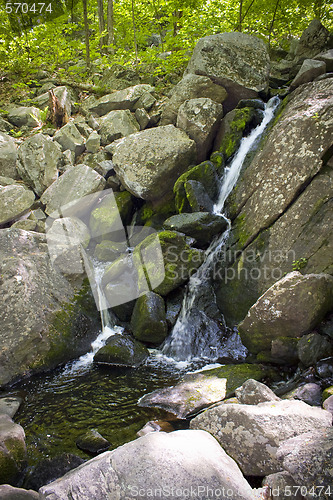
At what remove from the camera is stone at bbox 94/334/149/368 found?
589cm

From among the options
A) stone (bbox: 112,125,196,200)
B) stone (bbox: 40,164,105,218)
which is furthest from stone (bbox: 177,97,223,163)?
stone (bbox: 40,164,105,218)

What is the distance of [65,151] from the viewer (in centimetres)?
1034

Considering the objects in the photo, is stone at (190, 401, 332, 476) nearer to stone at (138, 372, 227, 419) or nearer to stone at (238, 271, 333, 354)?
stone at (138, 372, 227, 419)

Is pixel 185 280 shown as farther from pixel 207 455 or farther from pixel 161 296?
pixel 207 455

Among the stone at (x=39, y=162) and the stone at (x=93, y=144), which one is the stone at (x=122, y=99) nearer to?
the stone at (x=93, y=144)

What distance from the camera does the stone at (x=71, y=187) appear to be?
889cm

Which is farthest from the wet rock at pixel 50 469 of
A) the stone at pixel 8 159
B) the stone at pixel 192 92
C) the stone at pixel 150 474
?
the stone at pixel 192 92

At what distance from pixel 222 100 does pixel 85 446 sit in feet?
30.6

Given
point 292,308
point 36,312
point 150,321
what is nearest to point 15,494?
point 36,312

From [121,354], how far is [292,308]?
10.4 feet

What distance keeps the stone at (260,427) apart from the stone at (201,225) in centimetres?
420

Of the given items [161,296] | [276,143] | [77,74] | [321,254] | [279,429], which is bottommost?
[161,296]

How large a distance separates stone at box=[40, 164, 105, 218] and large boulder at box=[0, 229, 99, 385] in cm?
219

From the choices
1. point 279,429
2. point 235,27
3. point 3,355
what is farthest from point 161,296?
point 235,27
